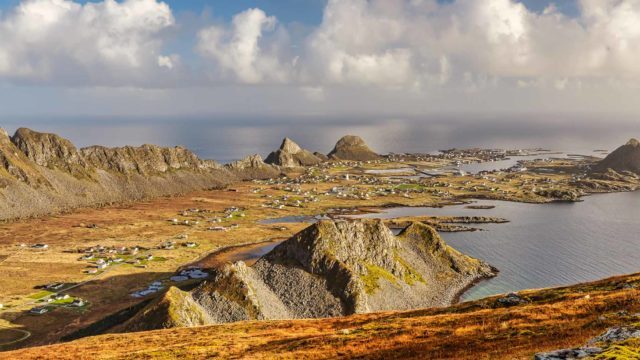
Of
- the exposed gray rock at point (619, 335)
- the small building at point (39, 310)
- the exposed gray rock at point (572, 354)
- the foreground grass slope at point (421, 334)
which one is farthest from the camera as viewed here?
the small building at point (39, 310)

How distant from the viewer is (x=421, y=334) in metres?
52.1

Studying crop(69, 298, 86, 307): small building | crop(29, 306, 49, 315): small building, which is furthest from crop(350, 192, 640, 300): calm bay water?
crop(29, 306, 49, 315): small building

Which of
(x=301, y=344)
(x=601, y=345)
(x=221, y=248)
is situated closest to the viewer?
(x=601, y=345)

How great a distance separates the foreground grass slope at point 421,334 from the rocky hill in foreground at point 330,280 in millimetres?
14760

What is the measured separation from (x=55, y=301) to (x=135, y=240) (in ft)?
233

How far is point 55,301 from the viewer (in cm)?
12325

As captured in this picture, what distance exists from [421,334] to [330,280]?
57.7m

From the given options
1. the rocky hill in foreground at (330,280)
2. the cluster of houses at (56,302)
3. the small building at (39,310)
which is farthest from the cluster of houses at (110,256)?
the rocky hill in foreground at (330,280)

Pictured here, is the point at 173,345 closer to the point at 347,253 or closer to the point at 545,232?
the point at 347,253

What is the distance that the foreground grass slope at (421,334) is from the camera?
4025cm

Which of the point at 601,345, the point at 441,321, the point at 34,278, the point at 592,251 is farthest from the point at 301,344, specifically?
the point at 592,251

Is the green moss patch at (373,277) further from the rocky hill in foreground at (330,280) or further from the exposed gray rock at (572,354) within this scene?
the exposed gray rock at (572,354)

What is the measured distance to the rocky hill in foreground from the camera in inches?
3649

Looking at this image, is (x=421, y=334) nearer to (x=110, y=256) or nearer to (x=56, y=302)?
(x=56, y=302)
